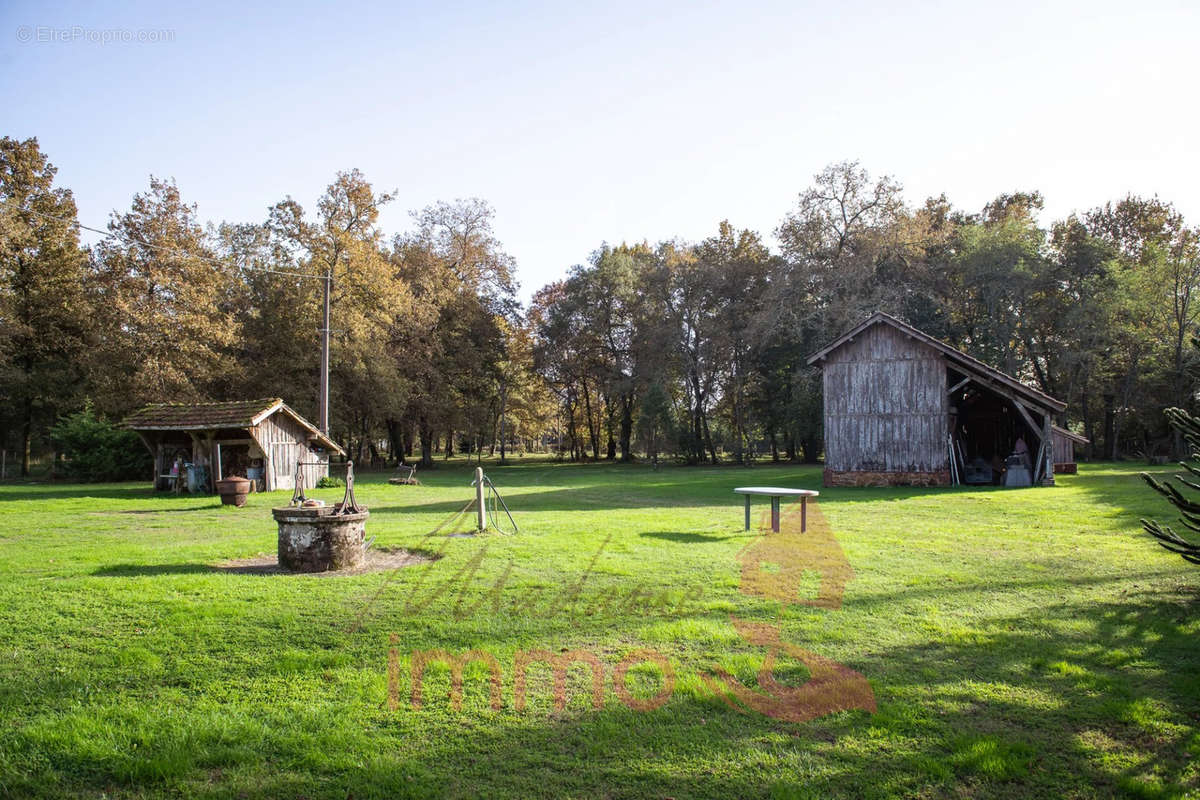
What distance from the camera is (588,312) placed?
50500 mm

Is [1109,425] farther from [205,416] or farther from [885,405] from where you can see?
[205,416]

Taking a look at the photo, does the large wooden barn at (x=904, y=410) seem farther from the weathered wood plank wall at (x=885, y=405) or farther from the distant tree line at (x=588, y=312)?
the distant tree line at (x=588, y=312)

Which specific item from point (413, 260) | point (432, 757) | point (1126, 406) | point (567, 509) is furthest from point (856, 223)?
point (432, 757)

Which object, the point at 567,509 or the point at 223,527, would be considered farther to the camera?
the point at 567,509

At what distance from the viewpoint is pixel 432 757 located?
4090mm

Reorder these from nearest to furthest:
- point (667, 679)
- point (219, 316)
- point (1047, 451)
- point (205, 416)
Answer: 1. point (667, 679)
2. point (1047, 451)
3. point (205, 416)
4. point (219, 316)

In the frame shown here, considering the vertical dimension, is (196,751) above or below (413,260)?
below

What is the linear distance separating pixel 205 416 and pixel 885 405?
23029mm

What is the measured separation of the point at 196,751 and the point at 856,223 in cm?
4130

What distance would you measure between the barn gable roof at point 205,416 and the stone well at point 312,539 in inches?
625

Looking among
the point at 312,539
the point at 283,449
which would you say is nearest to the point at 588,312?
the point at 283,449

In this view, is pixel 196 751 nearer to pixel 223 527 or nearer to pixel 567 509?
pixel 223 527

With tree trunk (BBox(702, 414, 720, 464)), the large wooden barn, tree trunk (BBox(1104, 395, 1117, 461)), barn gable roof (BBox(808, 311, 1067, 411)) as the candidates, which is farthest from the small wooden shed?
tree trunk (BBox(1104, 395, 1117, 461))

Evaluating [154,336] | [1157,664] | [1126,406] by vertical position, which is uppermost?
[154,336]
